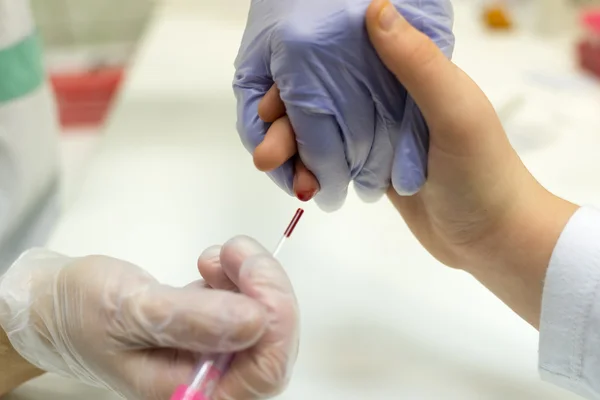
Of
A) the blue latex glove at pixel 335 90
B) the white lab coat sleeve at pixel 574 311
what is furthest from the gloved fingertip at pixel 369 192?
the white lab coat sleeve at pixel 574 311

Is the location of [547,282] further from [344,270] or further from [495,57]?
[495,57]

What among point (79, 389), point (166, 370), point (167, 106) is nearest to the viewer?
point (166, 370)

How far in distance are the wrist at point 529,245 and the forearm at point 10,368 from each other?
1.20 ft

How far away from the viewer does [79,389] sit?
508mm

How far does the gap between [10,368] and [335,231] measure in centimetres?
34

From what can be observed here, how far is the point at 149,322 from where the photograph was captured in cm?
39

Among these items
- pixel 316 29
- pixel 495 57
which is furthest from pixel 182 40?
pixel 316 29

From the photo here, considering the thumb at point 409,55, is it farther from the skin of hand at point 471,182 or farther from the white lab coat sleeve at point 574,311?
the white lab coat sleeve at point 574,311

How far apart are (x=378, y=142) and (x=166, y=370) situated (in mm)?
221

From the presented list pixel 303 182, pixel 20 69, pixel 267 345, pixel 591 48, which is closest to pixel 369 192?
pixel 303 182

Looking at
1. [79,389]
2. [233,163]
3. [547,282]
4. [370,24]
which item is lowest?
[79,389]

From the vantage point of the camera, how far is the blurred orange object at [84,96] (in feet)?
3.58

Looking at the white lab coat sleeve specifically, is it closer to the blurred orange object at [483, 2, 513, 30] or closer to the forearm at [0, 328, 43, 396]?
the forearm at [0, 328, 43, 396]

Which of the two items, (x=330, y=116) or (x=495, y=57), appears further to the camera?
(x=495, y=57)
